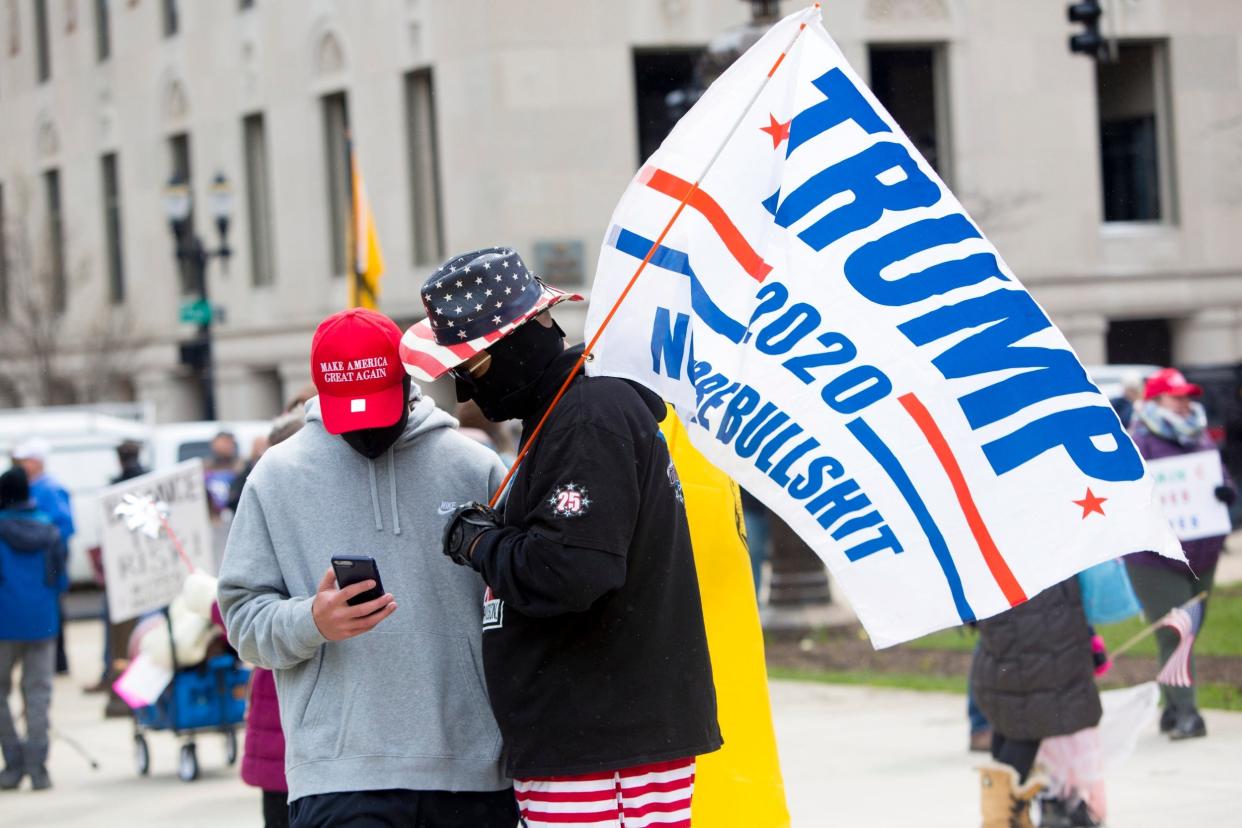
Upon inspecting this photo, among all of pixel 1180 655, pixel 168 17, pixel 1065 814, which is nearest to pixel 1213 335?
pixel 168 17

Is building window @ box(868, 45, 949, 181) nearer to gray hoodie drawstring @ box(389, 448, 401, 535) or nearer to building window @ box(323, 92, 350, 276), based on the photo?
building window @ box(323, 92, 350, 276)

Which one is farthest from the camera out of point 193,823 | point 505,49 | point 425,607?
point 505,49

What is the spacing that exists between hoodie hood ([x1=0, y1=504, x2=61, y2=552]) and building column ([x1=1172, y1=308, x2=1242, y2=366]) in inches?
970

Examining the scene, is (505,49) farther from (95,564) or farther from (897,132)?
(897,132)

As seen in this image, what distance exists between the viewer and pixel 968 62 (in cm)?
3005

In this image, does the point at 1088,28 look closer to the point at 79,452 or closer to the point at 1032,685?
the point at 1032,685

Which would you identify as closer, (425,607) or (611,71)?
(425,607)

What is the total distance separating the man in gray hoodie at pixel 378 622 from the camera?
3.98 meters

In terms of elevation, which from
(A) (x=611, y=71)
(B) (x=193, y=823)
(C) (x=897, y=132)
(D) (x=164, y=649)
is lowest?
(B) (x=193, y=823)

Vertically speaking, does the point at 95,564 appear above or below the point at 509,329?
below

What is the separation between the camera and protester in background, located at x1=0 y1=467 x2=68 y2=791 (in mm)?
10547

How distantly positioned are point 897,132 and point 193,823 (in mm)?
6263

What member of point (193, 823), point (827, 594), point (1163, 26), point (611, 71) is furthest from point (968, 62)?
point (193, 823)

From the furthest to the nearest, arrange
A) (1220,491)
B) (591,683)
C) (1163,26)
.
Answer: (1163,26) → (1220,491) → (591,683)
